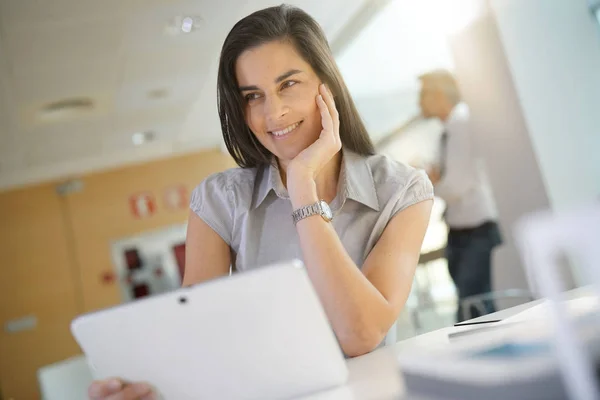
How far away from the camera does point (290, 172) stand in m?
1.27

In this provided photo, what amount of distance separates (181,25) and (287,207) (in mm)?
2304

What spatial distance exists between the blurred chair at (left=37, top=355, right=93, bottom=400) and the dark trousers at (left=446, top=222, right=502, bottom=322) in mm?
2108

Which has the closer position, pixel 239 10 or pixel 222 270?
pixel 222 270

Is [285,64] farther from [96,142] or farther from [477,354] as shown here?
[96,142]

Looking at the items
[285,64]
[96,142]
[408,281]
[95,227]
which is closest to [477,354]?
[408,281]

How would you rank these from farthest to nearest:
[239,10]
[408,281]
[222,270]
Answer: [239,10] < [222,270] < [408,281]

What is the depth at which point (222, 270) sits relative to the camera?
1391 mm

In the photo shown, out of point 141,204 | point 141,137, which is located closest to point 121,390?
point 141,137

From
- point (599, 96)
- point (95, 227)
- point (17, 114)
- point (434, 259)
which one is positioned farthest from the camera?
point (95, 227)

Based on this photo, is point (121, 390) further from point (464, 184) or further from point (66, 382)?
point (464, 184)

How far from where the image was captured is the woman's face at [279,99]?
1441mm

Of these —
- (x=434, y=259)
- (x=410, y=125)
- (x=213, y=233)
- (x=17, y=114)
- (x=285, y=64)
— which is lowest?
(x=434, y=259)

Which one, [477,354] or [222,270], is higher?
[222,270]

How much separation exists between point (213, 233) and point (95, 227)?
17.3 ft
